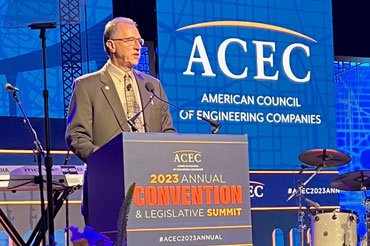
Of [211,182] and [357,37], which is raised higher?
[357,37]

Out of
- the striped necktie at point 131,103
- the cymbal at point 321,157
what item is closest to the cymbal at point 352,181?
the cymbal at point 321,157

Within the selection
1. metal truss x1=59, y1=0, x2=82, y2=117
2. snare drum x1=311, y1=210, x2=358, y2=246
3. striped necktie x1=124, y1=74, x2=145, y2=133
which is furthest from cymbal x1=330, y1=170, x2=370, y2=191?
striped necktie x1=124, y1=74, x2=145, y2=133

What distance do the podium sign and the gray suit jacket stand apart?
0.42 m

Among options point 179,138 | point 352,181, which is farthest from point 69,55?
point 179,138

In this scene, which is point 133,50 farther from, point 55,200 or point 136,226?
point 55,200

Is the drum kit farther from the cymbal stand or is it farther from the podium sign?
the podium sign

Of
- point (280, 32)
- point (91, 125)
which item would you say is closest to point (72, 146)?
point (91, 125)

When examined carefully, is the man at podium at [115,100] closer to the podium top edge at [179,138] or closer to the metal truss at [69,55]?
the podium top edge at [179,138]

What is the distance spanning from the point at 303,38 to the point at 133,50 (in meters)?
3.85

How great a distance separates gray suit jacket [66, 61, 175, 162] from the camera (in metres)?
3.18

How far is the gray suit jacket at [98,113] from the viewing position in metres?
3.18

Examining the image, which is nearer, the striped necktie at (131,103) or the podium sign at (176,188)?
the podium sign at (176,188)

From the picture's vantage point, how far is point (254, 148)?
653 cm

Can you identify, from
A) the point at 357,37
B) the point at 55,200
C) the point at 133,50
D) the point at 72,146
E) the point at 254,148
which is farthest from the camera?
the point at 357,37
